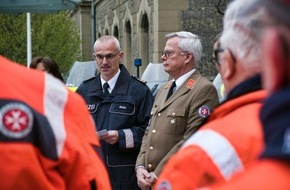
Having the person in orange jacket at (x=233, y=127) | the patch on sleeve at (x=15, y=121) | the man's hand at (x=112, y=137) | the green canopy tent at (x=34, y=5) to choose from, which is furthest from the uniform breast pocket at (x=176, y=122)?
the green canopy tent at (x=34, y=5)

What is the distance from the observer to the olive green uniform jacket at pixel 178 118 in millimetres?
4273

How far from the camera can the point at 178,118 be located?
14.1 ft

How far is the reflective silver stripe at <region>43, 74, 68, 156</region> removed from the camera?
2172mm

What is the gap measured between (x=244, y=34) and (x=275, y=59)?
25.1 inches

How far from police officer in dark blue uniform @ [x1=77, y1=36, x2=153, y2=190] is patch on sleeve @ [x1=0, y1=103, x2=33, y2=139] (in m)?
2.48

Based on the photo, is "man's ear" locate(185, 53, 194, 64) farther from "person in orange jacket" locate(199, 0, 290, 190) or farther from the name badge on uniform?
"person in orange jacket" locate(199, 0, 290, 190)

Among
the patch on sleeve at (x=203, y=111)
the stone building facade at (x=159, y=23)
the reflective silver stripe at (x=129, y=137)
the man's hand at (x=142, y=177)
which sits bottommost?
the man's hand at (x=142, y=177)

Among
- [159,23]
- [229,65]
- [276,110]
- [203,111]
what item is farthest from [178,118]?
[159,23]

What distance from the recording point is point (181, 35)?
4602 millimetres

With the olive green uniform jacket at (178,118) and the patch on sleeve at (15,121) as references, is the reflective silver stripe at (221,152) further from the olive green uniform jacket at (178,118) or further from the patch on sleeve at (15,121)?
the olive green uniform jacket at (178,118)

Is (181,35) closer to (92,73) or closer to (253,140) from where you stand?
(253,140)

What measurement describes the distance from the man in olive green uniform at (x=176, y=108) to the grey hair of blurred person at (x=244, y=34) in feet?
7.86

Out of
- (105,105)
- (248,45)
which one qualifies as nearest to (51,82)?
(248,45)

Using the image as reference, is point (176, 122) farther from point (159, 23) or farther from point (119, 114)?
point (159, 23)
